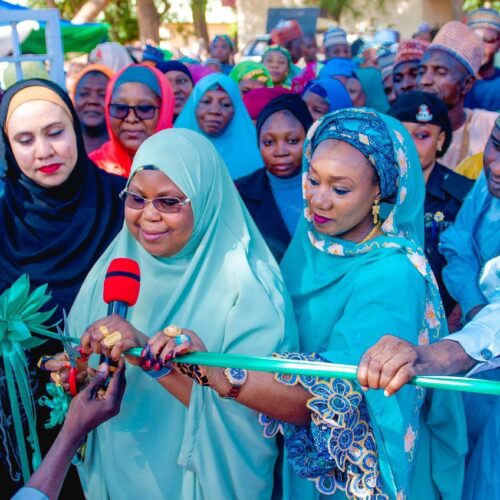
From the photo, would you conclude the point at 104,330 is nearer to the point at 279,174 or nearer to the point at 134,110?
the point at 279,174

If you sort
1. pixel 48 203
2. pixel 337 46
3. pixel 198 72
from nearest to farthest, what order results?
pixel 48 203 < pixel 198 72 < pixel 337 46

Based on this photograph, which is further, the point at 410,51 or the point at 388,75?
the point at 388,75

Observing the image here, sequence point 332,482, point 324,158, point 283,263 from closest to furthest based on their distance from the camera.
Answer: point 332,482, point 324,158, point 283,263

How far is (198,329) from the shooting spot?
7.71ft

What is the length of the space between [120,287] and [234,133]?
11.3 feet

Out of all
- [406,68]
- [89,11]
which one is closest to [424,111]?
[406,68]

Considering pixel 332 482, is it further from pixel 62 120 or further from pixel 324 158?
pixel 62 120

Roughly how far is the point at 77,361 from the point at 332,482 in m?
0.95

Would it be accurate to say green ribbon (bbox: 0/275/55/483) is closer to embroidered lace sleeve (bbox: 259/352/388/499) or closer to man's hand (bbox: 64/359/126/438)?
man's hand (bbox: 64/359/126/438)

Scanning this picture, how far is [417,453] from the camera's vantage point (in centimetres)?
239

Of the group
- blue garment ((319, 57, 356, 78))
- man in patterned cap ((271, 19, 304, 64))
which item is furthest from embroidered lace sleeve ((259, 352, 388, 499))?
man in patterned cap ((271, 19, 304, 64))

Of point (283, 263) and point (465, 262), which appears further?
point (465, 262)

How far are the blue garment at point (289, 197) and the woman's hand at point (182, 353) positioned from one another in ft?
6.15

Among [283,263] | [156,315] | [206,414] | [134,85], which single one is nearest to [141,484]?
[206,414]
